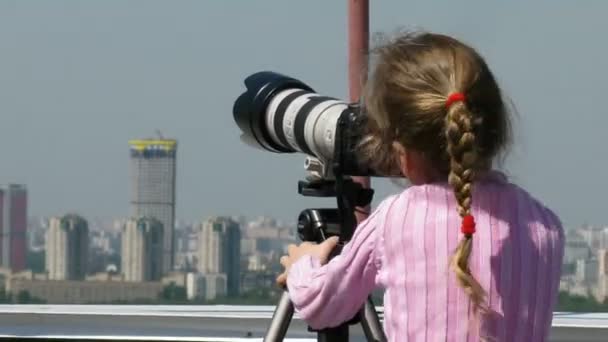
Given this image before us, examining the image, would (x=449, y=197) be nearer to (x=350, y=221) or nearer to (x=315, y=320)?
(x=315, y=320)

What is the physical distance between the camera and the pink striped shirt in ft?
6.05

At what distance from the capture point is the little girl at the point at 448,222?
1802 millimetres

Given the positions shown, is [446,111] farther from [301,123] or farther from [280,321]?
[280,321]

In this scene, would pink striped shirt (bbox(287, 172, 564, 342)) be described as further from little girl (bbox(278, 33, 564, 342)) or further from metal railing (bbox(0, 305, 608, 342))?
metal railing (bbox(0, 305, 608, 342))

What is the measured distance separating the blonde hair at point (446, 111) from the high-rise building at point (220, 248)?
97.0 feet

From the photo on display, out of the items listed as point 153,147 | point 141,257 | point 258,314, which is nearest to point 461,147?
point 258,314

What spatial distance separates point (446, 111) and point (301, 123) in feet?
2.10

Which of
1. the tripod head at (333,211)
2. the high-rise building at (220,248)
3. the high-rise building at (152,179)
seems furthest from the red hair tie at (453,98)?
the high-rise building at (152,179)

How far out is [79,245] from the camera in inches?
1823

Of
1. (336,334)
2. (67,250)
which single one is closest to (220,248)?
(67,250)

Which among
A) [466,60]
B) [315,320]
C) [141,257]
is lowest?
[141,257]

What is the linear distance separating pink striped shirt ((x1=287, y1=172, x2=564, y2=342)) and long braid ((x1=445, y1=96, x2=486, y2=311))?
0.13 ft

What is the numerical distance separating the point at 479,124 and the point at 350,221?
0.60 meters

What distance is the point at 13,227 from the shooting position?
1880 inches
